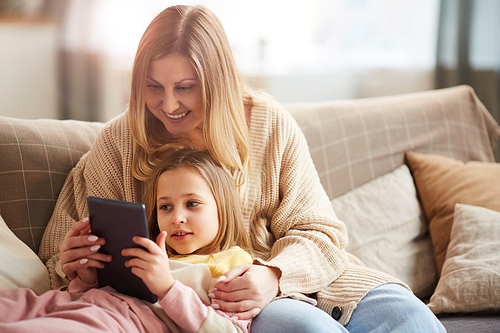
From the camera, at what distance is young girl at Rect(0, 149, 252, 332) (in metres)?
Result: 0.90

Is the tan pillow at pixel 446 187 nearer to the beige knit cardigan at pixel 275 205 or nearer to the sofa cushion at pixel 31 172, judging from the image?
the beige knit cardigan at pixel 275 205

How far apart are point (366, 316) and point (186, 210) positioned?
0.50 metres

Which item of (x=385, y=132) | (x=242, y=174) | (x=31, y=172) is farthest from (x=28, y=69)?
(x=385, y=132)

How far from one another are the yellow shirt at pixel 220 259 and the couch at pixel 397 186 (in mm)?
389

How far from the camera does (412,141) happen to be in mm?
2004

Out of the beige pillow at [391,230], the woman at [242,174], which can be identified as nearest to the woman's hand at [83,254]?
the woman at [242,174]

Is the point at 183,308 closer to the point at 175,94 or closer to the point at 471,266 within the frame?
the point at 175,94

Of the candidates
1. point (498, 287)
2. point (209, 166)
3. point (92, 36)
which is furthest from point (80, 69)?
point (498, 287)

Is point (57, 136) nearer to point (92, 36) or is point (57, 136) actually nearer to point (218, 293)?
point (218, 293)

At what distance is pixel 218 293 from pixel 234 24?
77.7 inches

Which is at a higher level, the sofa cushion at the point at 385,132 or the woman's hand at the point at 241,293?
the sofa cushion at the point at 385,132

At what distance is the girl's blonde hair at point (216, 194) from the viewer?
1.20 meters

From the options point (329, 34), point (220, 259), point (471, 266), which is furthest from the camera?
point (329, 34)

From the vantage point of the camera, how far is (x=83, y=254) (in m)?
0.99
